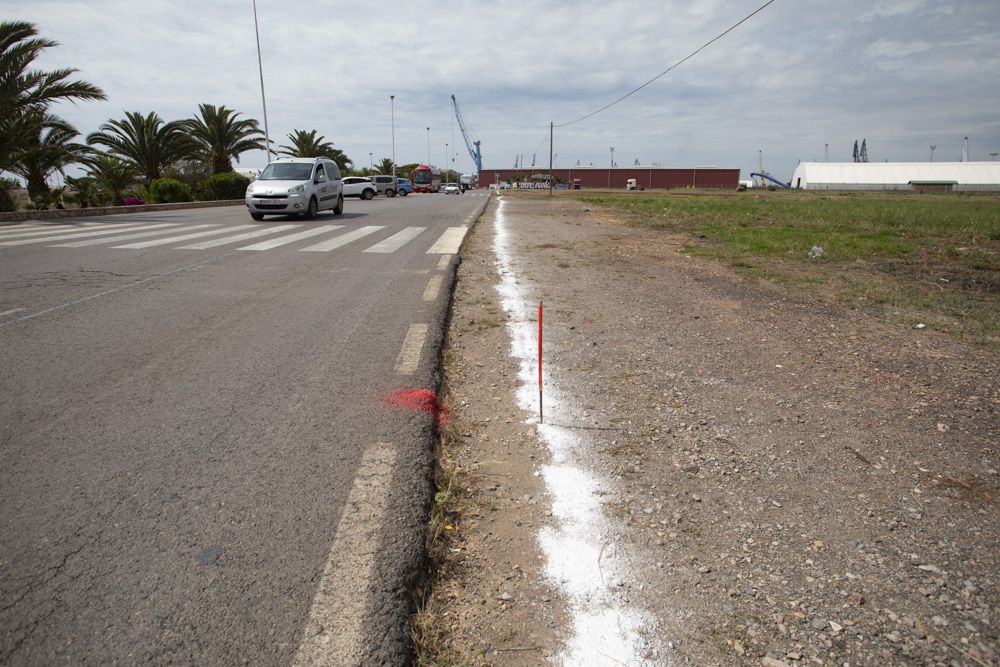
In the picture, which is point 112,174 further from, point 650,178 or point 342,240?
point 650,178

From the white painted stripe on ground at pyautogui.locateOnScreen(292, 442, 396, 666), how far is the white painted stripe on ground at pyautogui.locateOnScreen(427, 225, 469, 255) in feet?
26.7

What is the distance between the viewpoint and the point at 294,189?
1653cm

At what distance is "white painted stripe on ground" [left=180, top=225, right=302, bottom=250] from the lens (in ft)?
35.2

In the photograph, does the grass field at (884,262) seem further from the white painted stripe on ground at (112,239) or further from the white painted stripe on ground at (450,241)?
the white painted stripe on ground at (112,239)

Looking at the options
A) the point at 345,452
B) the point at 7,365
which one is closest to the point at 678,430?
the point at 345,452

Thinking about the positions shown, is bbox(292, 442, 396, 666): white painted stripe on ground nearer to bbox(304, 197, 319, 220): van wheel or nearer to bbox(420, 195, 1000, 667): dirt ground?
bbox(420, 195, 1000, 667): dirt ground

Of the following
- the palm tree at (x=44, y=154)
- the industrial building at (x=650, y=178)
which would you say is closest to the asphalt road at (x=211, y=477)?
→ the palm tree at (x=44, y=154)

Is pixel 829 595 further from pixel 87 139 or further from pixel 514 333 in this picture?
pixel 87 139

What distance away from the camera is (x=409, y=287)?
738 centimetres

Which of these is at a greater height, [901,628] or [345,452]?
[345,452]

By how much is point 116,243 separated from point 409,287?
6.96 m

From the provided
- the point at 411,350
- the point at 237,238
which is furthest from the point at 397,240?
the point at 411,350

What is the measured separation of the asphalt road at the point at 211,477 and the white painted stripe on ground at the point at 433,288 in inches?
16.5

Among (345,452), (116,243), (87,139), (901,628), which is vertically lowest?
(901,628)
